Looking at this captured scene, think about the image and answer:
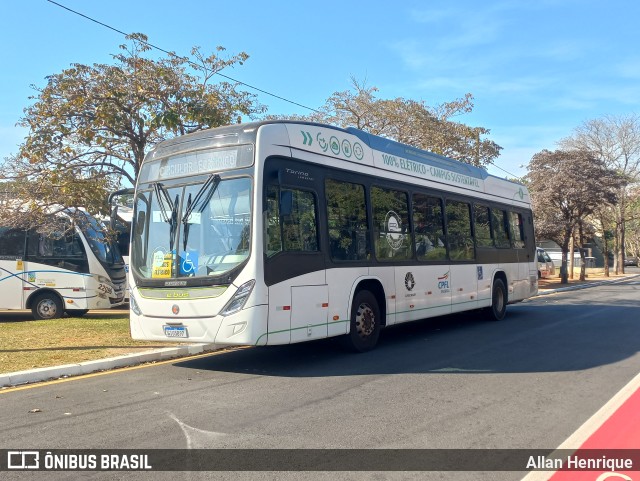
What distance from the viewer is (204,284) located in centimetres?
772

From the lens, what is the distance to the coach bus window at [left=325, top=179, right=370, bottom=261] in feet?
29.4

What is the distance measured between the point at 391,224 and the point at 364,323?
2040 millimetres

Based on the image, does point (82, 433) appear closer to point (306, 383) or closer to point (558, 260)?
point (306, 383)

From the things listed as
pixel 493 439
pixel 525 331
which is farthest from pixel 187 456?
pixel 525 331

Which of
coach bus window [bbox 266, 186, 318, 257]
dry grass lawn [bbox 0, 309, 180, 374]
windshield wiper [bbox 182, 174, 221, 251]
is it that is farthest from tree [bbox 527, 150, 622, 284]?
windshield wiper [bbox 182, 174, 221, 251]

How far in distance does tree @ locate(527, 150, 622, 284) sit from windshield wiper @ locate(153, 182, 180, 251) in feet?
89.2

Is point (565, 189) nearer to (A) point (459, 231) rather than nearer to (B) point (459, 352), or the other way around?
(A) point (459, 231)

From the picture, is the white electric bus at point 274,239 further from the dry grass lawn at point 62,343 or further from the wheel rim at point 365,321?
the dry grass lawn at point 62,343

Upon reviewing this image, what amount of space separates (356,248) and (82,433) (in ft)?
17.3

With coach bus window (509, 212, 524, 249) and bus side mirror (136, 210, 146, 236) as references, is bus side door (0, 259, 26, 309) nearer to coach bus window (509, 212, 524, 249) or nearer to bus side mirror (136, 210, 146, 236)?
bus side mirror (136, 210, 146, 236)

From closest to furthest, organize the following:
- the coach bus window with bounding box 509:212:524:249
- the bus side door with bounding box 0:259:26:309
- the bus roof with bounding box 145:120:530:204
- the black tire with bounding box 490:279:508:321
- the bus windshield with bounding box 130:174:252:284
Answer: the bus windshield with bounding box 130:174:252:284 < the bus roof with bounding box 145:120:530:204 < the black tire with bounding box 490:279:508:321 < the bus side door with bounding box 0:259:26:309 < the coach bus window with bounding box 509:212:524:249

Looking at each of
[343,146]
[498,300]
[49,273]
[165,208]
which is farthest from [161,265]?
[498,300]

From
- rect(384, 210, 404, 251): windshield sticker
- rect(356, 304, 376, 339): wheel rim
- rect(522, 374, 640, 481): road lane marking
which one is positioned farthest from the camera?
rect(384, 210, 404, 251): windshield sticker

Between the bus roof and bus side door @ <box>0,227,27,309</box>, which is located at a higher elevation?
the bus roof
